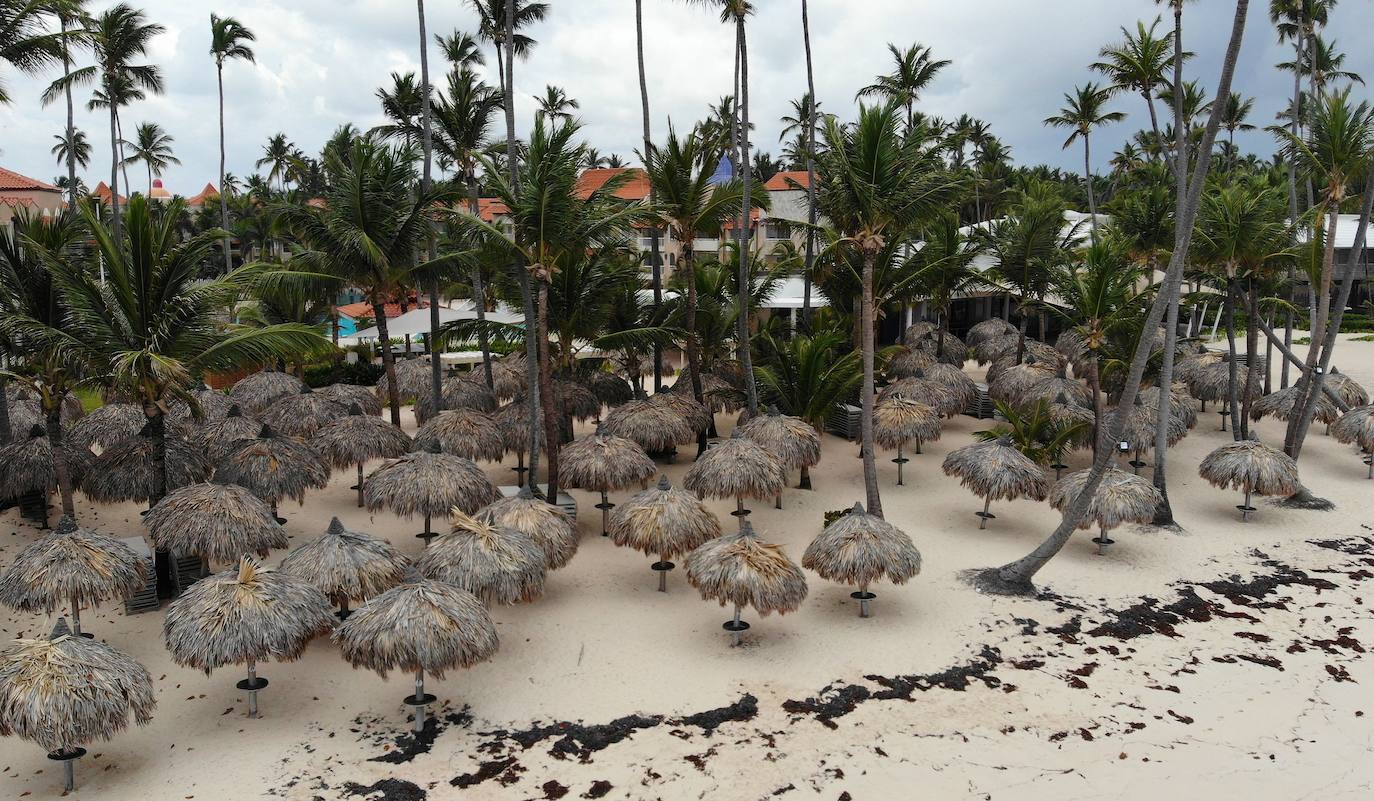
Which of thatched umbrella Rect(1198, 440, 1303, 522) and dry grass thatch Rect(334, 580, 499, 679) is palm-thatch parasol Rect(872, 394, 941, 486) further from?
dry grass thatch Rect(334, 580, 499, 679)

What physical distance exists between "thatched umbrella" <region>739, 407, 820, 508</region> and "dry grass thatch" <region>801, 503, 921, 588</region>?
4.08m

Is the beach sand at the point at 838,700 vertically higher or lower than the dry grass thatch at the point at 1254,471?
lower

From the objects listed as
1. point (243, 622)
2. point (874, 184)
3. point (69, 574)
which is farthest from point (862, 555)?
point (69, 574)

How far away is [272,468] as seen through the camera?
1539cm

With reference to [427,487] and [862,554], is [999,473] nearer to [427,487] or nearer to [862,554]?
[862,554]

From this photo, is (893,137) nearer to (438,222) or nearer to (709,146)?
(709,146)

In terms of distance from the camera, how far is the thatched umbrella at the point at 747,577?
12039 mm

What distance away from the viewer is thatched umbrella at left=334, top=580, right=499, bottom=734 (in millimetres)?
10164

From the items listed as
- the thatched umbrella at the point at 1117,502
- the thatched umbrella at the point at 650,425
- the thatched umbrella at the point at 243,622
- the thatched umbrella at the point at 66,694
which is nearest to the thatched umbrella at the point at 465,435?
the thatched umbrella at the point at 650,425

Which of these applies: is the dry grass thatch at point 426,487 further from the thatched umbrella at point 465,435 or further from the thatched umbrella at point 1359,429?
the thatched umbrella at point 1359,429

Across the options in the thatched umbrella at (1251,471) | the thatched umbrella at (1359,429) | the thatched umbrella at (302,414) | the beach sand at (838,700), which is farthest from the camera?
the thatched umbrella at (1359,429)

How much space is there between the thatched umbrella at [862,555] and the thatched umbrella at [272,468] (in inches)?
357

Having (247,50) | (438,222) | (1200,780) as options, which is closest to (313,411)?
(438,222)

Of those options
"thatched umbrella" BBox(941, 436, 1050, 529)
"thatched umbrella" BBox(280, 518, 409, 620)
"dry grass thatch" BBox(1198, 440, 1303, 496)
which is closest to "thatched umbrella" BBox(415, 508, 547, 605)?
"thatched umbrella" BBox(280, 518, 409, 620)
